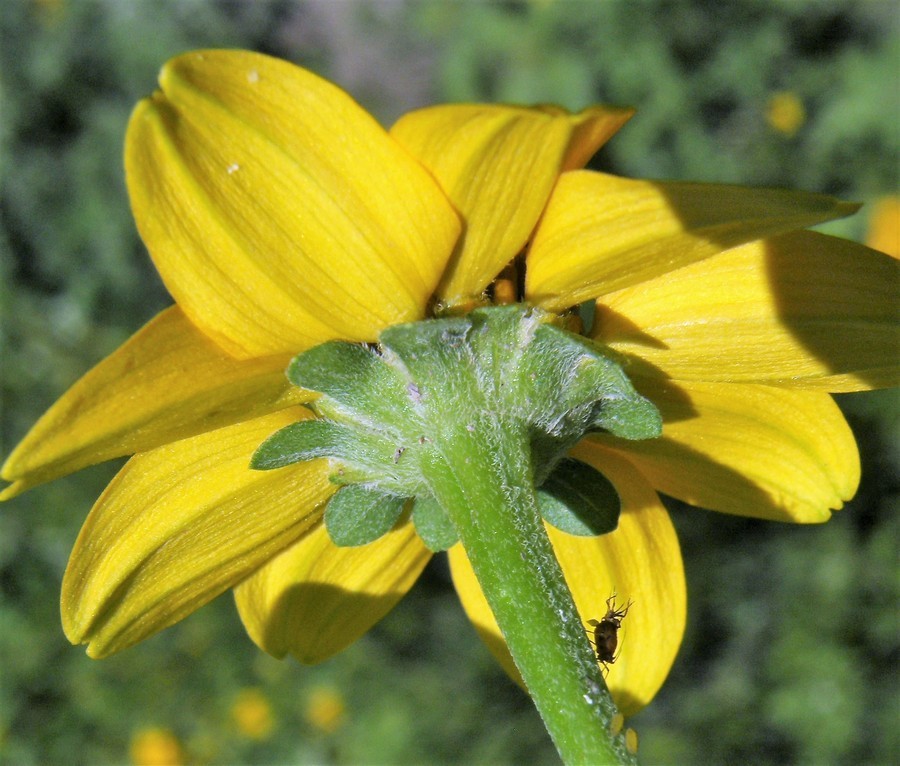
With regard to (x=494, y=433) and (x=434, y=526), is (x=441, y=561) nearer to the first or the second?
(x=434, y=526)

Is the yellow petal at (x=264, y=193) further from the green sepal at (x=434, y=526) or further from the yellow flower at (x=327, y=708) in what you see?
the yellow flower at (x=327, y=708)

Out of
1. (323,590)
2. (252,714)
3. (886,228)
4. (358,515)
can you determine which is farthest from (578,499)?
(252,714)

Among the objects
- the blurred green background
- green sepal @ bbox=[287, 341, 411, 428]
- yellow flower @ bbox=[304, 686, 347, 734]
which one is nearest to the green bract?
green sepal @ bbox=[287, 341, 411, 428]

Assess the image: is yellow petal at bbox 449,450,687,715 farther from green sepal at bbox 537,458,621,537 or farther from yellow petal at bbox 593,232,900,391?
yellow petal at bbox 593,232,900,391

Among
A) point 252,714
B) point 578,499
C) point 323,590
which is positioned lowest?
point 252,714

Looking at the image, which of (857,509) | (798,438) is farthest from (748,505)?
(857,509)

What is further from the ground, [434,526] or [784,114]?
[434,526]

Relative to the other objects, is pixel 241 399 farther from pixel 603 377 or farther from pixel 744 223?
pixel 744 223
